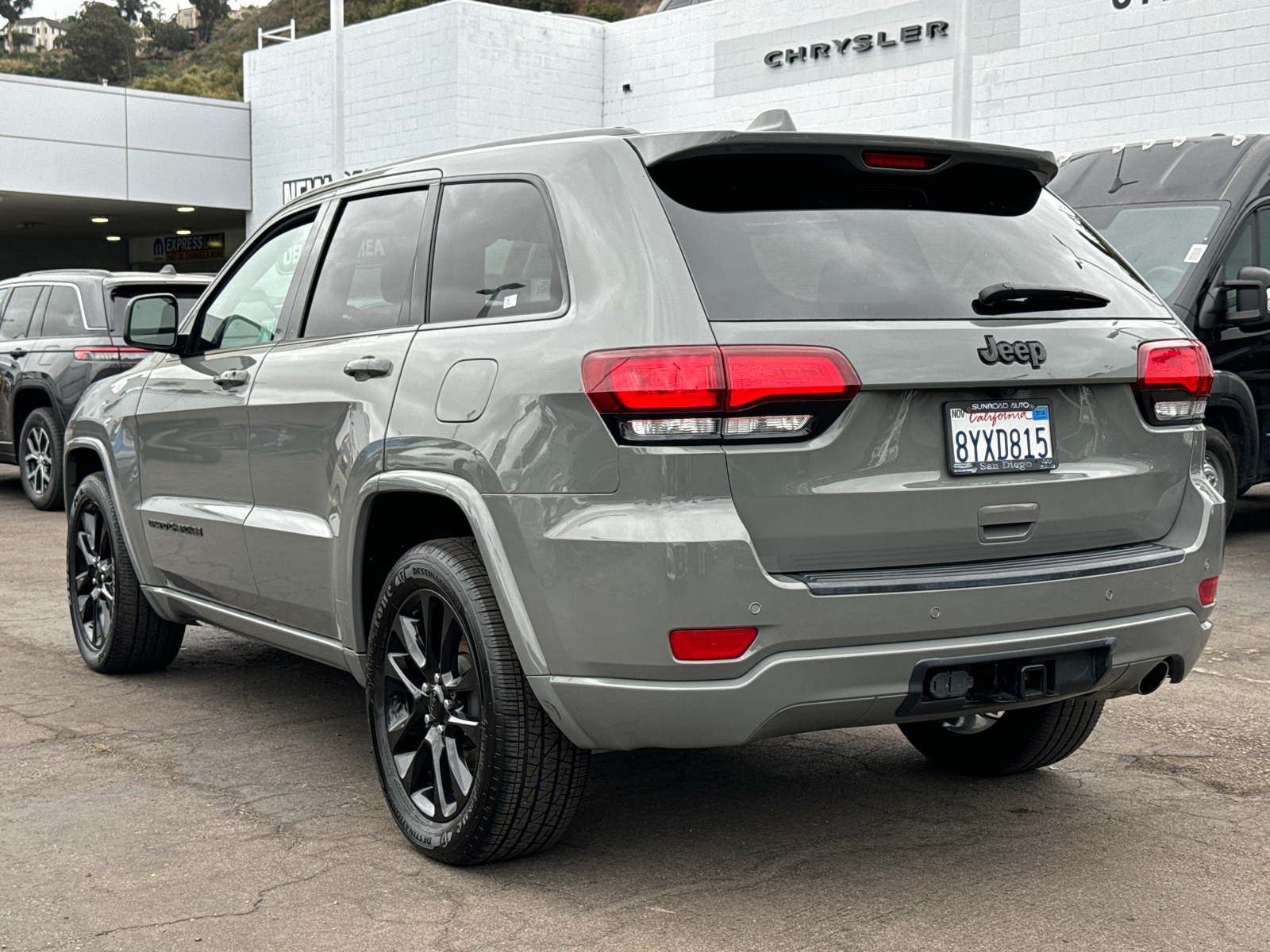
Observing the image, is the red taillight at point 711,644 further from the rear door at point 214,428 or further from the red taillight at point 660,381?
the rear door at point 214,428

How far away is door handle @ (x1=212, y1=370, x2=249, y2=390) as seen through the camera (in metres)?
4.71

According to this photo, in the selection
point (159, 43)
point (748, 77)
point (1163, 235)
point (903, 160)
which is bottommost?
point (903, 160)


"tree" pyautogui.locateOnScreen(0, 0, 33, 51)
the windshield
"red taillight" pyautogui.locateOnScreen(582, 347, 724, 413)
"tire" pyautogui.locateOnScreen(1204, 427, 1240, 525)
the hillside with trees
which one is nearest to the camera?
"red taillight" pyautogui.locateOnScreen(582, 347, 724, 413)

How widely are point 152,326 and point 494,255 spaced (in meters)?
2.03

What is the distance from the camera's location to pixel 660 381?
3.13 metres

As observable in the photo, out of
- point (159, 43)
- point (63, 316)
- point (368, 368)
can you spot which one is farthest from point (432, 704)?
point (159, 43)

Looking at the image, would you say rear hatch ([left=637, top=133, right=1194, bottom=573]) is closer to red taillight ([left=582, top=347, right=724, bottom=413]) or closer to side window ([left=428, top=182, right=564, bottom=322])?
red taillight ([left=582, top=347, right=724, bottom=413])

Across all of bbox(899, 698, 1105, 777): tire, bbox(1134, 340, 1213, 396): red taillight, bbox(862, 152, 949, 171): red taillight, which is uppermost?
bbox(862, 152, 949, 171): red taillight

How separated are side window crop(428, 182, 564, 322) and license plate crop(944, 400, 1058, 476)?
3.27 feet

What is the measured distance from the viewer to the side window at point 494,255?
3.61m

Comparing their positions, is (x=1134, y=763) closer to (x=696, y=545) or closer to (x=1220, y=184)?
(x=696, y=545)

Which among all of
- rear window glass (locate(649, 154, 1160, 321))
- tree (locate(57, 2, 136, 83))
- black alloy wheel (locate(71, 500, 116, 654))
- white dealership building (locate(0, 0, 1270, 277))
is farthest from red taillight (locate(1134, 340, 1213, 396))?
tree (locate(57, 2, 136, 83))

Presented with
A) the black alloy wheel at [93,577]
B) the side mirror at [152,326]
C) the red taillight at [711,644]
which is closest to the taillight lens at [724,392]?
the red taillight at [711,644]

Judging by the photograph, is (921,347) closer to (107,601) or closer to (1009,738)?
(1009,738)
